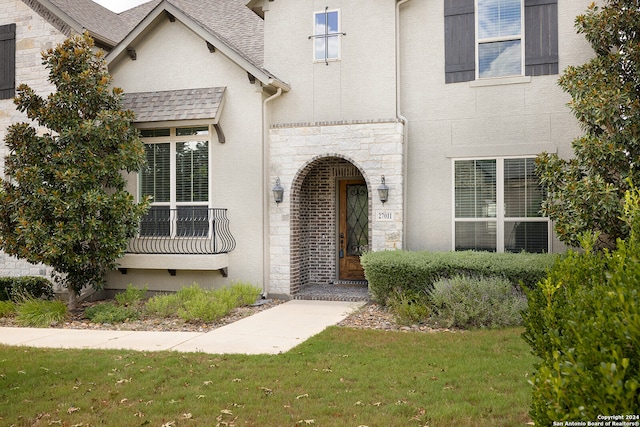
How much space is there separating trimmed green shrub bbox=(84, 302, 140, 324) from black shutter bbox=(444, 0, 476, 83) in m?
7.71

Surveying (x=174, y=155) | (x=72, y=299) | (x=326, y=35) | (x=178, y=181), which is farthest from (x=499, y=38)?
(x=72, y=299)

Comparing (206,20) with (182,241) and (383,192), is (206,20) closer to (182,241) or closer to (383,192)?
(182,241)

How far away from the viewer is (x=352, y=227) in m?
13.4

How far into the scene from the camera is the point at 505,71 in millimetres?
11117

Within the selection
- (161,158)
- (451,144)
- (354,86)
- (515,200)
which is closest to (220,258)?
(161,158)

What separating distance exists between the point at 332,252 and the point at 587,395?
11194mm

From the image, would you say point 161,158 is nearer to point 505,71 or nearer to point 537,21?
point 505,71

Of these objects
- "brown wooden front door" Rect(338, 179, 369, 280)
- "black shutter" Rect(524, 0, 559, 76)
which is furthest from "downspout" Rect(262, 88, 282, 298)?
"black shutter" Rect(524, 0, 559, 76)

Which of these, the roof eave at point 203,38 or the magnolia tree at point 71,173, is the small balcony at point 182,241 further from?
the roof eave at point 203,38

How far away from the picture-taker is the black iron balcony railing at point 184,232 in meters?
11.9

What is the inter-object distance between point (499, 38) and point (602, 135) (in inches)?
124

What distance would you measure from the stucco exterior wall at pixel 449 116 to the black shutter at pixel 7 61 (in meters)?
8.87

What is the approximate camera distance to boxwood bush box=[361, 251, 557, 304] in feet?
31.0

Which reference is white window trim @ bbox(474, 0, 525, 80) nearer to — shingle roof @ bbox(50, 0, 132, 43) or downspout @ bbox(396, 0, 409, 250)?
downspout @ bbox(396, 0, 409, 250)
